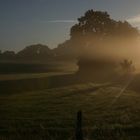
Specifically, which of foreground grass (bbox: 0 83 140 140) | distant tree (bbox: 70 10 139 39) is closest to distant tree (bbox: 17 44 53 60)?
distant tree (bbox: 70 10 139 39)

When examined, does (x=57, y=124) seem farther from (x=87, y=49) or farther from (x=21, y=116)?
(x=87, y=49)

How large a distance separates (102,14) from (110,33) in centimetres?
486

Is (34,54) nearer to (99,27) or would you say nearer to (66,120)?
(99,27)

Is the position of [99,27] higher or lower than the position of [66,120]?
higher

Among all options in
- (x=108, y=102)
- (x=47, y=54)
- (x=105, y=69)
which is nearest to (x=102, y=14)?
(x=105, y=69)

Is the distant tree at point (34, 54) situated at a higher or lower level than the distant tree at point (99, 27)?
lower

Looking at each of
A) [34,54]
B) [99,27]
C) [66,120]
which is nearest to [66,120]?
[66,120]

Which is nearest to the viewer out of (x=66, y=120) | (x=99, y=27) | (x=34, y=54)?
(x=66, y=120)

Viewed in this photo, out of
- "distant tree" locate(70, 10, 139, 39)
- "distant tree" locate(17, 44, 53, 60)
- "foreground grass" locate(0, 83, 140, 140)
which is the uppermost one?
"distant tree" locate(70, 10, 139, 39)

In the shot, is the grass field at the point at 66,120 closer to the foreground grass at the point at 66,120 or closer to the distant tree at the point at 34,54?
the foreground grass at the point at 66,120

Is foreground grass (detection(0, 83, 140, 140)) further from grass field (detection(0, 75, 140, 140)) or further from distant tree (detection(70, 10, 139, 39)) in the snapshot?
distant tree (detection(70, 10, 139, 39))

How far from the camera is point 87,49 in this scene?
91.8 meters

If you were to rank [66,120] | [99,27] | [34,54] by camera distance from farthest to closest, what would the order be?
[34,54] < [99,27] < [66,120]

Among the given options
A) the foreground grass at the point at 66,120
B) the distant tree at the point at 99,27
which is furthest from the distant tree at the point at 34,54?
the foreground grass at the point at 66,120
